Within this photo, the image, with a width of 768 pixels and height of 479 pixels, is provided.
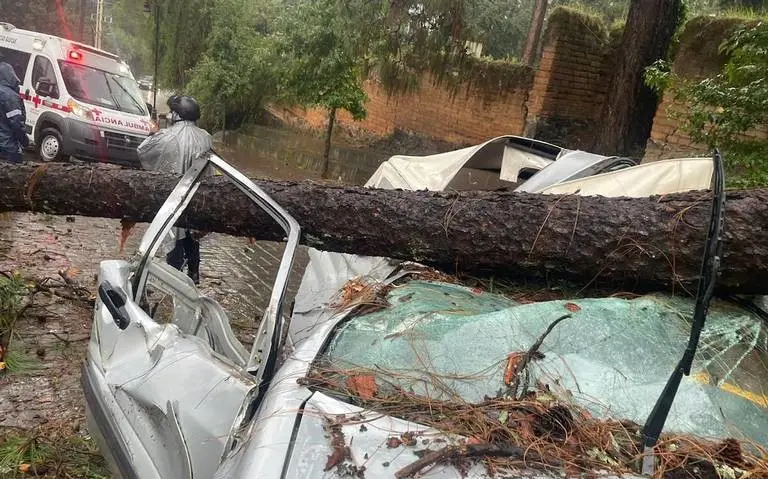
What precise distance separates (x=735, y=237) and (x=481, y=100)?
1030 cm

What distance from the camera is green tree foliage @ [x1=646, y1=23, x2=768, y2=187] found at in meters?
4.84

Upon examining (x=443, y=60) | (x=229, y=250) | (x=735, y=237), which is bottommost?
(x=229, y=250)

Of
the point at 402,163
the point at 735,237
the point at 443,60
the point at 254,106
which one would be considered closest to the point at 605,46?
the point at 443,60

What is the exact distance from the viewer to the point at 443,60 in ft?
37.2

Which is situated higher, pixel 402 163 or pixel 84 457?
pixel 402 163

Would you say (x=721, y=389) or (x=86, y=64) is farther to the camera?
(x=86, y=64)

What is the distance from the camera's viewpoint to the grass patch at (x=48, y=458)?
2.84 metres

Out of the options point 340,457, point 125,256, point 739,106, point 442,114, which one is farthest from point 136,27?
point 340,457

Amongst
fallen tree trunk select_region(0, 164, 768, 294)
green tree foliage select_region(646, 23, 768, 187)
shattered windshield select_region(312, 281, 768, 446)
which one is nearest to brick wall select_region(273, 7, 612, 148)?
green tree foliage select_region(646, 23, 768, 187)

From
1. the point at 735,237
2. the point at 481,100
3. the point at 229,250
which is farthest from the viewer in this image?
the point at 481,100

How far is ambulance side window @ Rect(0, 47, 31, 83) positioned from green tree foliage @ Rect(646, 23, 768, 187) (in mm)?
10366

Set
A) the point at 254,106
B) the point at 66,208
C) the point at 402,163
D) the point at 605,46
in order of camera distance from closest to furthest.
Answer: the point at 66,208 < the point at 402,163 < the point at 605,46 < the point at 254,106

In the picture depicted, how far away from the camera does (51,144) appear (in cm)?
996

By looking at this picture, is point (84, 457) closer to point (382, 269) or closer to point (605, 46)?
point (382, 269)
